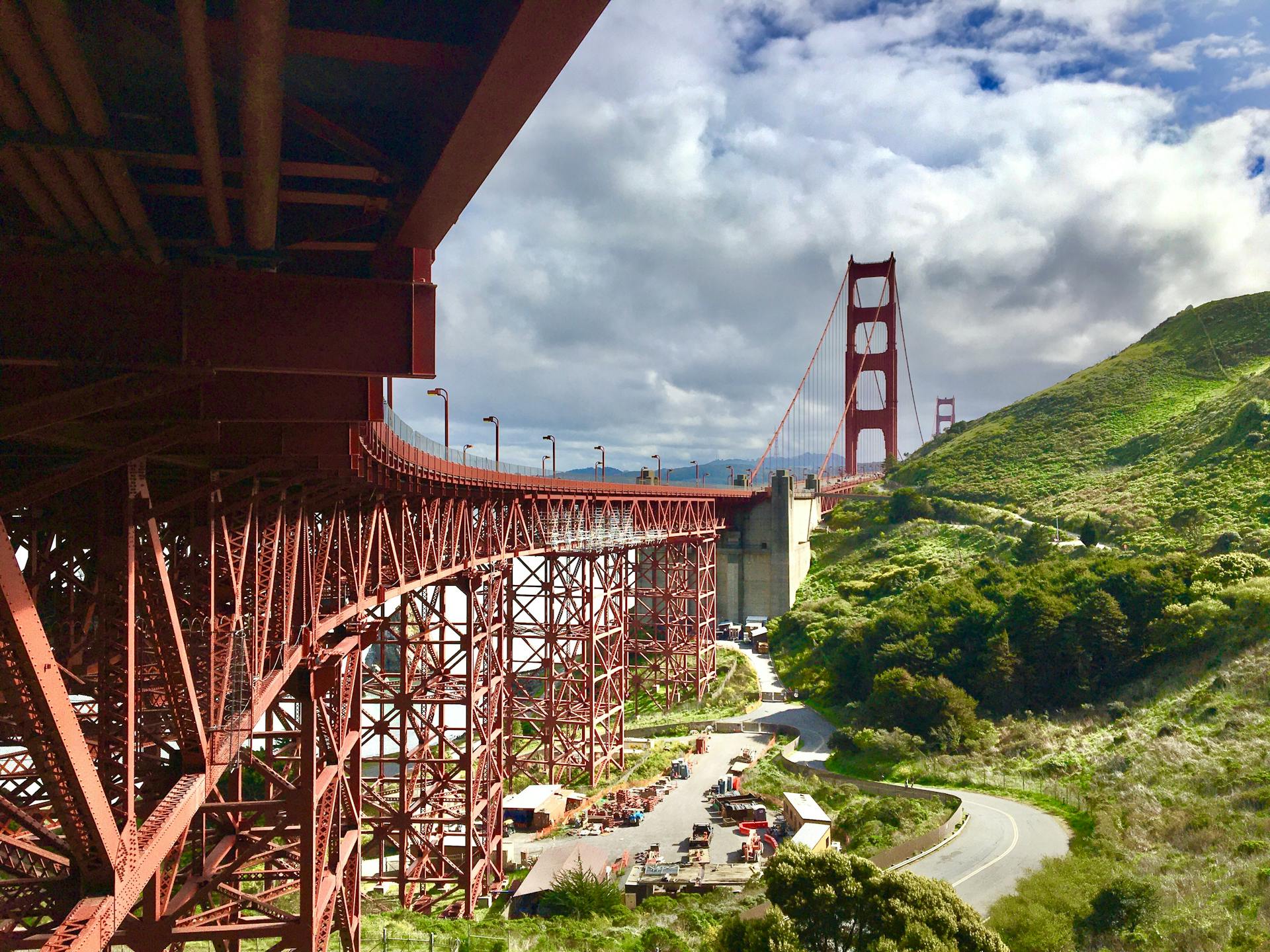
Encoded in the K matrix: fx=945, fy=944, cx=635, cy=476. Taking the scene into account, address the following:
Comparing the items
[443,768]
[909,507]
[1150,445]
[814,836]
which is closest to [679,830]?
[814,836]

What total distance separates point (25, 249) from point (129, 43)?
1.57 m

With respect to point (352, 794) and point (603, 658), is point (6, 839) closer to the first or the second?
point (352, 794)

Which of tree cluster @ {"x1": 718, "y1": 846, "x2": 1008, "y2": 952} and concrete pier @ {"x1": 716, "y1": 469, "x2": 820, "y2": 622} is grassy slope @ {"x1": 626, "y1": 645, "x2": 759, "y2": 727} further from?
tree cluster @ {"x1": 718, "y1": 846, "x2": 1008, "y2": 952}

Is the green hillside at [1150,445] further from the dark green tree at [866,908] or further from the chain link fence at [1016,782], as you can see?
the dark green tree at [866,908]

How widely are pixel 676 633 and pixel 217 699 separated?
95.1 feet

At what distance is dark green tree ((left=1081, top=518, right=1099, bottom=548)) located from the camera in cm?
3838

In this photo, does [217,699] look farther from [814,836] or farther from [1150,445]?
[1150,445]

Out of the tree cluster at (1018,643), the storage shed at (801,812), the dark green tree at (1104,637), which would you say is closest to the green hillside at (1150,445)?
the tree cluster at (1018,643)

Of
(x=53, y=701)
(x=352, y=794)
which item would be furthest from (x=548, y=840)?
(x=53, y=701)

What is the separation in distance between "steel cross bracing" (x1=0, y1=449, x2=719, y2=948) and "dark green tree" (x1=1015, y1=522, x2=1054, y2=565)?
2580cm

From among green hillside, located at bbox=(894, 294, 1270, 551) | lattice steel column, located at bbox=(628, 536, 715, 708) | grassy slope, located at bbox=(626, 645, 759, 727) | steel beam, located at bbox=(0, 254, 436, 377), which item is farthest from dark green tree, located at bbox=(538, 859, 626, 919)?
green hillside, located at bbox=(894, 294, 1270, 551)

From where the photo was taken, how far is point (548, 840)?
23.4m

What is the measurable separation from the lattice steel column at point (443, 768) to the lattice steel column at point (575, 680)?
3.60m

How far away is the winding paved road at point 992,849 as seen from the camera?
53.0 ft
